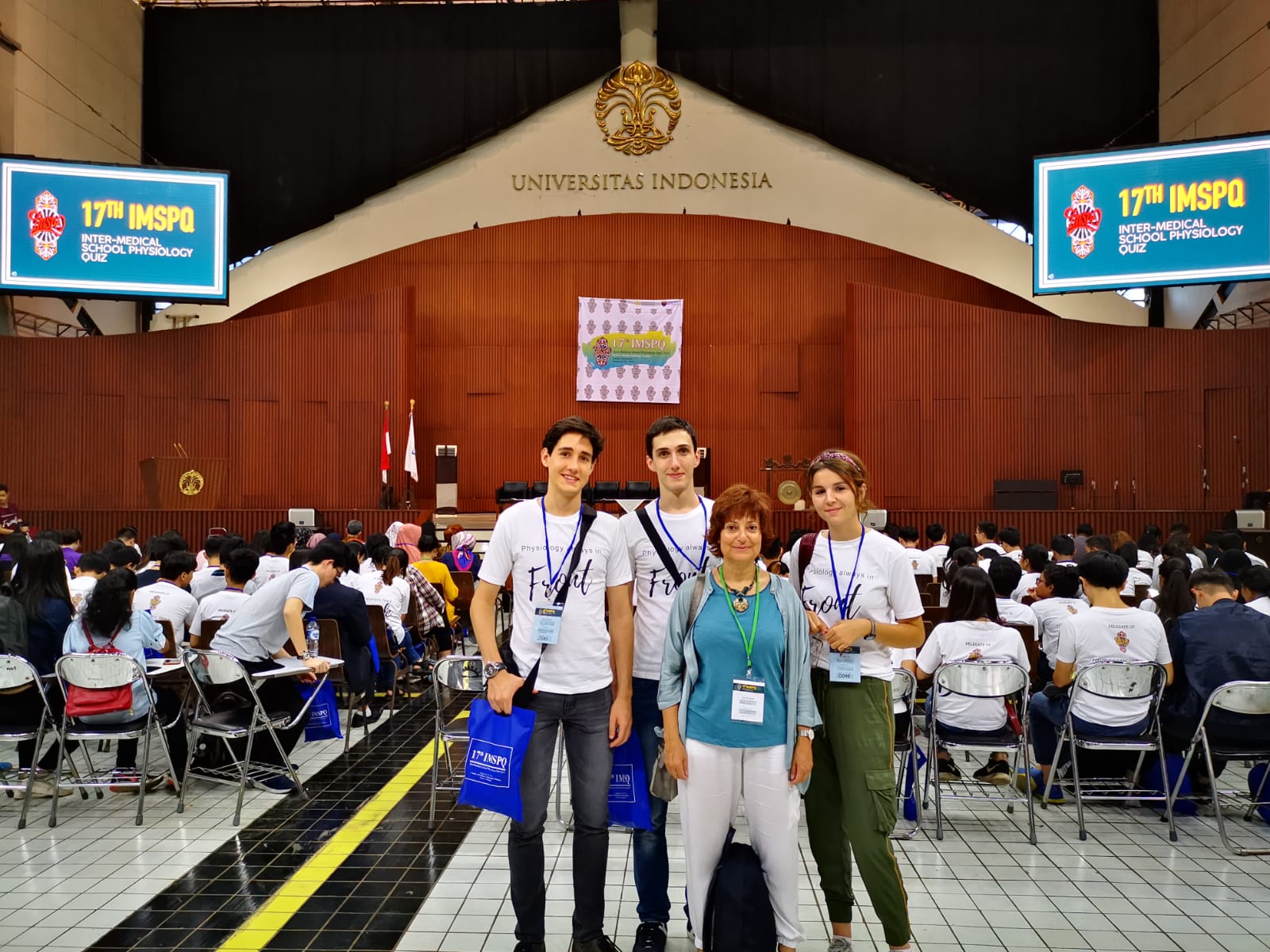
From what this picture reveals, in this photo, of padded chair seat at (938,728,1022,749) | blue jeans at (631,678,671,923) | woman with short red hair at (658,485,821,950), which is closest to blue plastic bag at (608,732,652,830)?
blue jeans at (631,678,671,923)

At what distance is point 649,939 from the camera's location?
9.21ft

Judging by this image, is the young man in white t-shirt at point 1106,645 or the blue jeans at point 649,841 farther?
the young man in white t-shirt at point 1106,645

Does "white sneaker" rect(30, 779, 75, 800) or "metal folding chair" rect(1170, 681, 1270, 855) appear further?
"white sneaker" rect(30, 779, 75, 800)

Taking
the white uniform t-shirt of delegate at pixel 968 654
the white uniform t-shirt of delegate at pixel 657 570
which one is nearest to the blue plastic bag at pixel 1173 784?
the white uniform t-shirt of delegate at pixel 968 654

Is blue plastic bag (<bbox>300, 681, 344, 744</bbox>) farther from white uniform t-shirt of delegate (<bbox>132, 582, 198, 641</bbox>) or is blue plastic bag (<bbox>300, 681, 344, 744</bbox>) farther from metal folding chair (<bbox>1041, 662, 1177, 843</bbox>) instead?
metal folding chair (<bbox>1041, 662, 1177, 843</bbox>)

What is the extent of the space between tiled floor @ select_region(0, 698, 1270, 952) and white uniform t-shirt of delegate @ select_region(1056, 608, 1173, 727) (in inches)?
19.3

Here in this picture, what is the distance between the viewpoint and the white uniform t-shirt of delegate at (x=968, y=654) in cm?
404

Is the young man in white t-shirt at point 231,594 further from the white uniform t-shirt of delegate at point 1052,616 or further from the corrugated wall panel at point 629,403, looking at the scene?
the corrugated wall panel at point 629,403

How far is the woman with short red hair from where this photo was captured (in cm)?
251

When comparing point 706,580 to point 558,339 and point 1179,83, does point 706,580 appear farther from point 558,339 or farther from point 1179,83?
point 1179,83

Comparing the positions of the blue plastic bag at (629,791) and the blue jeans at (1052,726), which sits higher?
the blue plastic bag at (629,791)

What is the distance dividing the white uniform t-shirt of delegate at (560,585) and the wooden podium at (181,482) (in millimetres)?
12443

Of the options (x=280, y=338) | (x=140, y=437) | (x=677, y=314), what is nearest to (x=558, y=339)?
(x=677, y=314)

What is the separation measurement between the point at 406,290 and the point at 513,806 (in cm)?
1379
